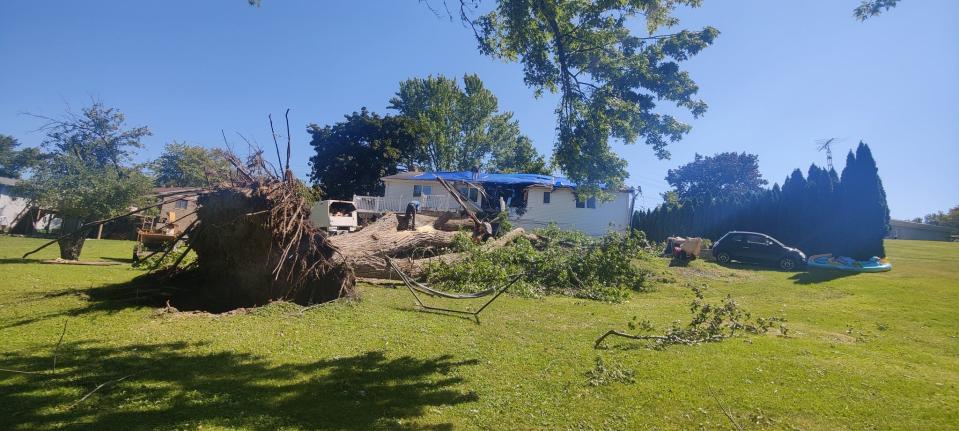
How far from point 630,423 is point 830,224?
20.4m

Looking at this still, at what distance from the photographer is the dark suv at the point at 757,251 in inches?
715

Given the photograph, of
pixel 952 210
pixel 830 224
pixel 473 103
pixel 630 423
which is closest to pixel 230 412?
pixel 630 423

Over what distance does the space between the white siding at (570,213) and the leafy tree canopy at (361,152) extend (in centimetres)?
1626

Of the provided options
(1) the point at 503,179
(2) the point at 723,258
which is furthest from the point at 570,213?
(2) the point at 723,258

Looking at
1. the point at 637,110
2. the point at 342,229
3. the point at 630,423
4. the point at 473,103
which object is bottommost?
the point at 630,423

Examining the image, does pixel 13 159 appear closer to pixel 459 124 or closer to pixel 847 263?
pixel 459 124

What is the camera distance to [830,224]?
19.2 metres

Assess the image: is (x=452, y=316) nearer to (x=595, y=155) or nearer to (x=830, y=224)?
(x=595, y=155)

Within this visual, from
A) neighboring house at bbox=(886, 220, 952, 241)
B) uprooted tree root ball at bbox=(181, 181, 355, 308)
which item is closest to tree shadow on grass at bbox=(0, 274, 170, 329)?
uprooted tree root ball at bbox=(181, 181, 355, 308)

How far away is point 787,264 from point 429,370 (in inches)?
721

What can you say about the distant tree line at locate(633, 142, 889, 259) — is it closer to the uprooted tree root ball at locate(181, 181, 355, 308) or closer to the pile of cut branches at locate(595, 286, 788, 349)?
the pile of cut branches at locate(595, 286, 788, 349)

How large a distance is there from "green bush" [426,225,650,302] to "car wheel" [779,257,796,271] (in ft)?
24.1

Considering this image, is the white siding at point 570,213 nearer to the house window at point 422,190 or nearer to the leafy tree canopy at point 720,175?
the house window at point 422,190

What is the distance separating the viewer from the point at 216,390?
13.7 feet
